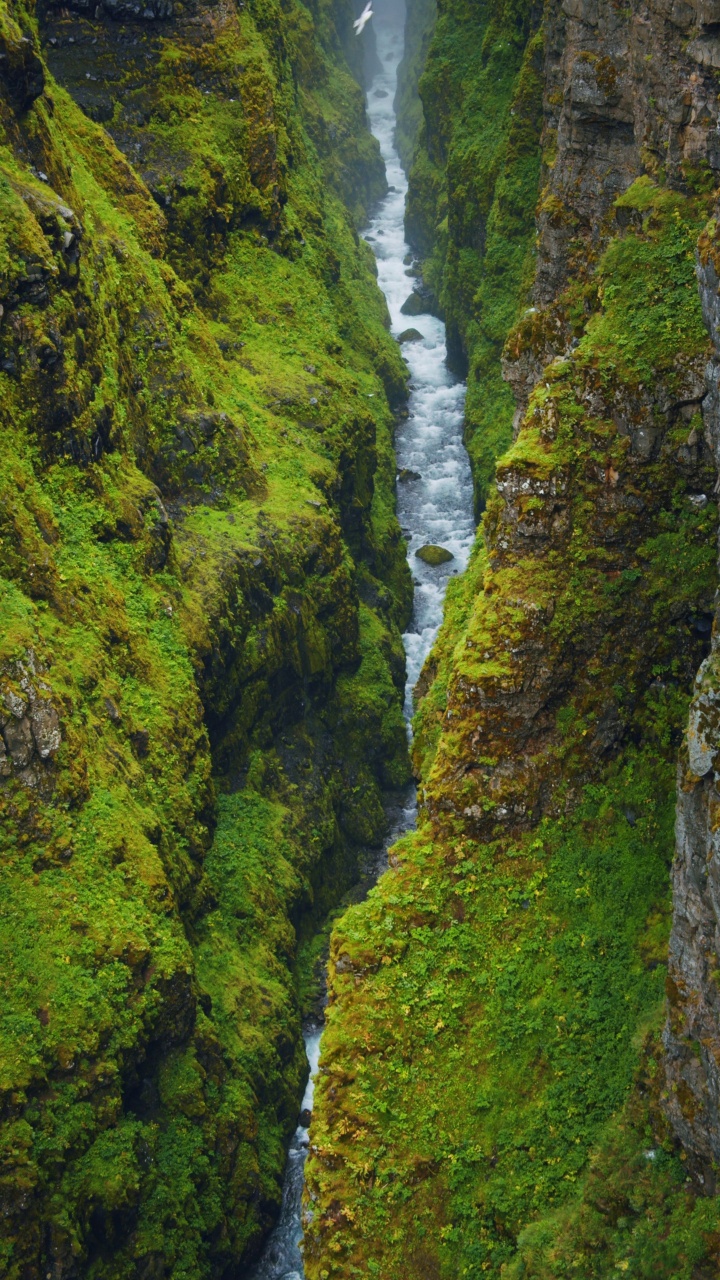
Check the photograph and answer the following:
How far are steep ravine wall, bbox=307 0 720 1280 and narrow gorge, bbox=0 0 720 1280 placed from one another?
0.26ft

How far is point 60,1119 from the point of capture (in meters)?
26.7

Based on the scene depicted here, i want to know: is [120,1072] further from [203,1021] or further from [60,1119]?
[203,1021]

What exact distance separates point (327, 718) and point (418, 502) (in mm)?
20214

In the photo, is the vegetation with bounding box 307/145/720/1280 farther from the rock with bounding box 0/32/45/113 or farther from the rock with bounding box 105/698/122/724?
the rock with bounding box 0/32/45/113

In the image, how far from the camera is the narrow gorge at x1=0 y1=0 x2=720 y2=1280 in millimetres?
21500

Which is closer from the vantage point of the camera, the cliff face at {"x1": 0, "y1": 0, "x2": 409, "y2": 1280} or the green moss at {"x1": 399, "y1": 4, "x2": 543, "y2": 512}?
the cliff face at {"x1": 0, "y1": 0, "x2": 409, "y2": 1280}

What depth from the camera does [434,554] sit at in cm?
5875

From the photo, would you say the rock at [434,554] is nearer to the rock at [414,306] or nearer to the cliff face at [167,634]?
the cliff face at [167,634]

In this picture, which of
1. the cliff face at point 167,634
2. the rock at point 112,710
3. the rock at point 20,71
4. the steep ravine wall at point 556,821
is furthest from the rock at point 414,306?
the rock at point 112,710

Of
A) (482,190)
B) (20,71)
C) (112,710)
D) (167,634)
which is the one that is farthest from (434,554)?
(20,71)

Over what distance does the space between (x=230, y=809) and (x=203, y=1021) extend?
9.05m

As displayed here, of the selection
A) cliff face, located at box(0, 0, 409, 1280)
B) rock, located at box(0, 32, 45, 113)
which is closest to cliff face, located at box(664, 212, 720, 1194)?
cliff face, located at box(0, 0, 409, 1280)

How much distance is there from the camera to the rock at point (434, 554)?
5878 centimetres

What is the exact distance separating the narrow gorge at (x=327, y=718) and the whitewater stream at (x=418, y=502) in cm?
29
